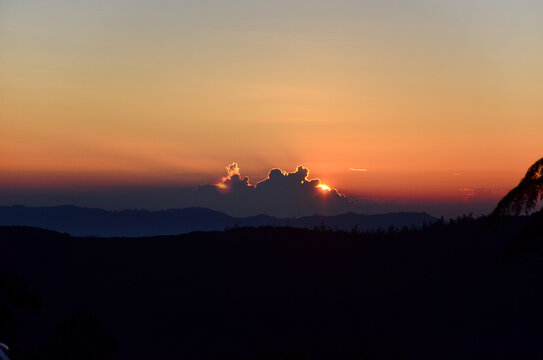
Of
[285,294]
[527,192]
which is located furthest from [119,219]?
[527,192]

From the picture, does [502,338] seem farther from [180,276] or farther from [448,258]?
[180,276]

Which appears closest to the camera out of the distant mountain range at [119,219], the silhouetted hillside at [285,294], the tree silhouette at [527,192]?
the tree silhouette at [527,192]

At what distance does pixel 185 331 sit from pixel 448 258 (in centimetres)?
1002

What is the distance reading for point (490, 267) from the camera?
2514 centimetres

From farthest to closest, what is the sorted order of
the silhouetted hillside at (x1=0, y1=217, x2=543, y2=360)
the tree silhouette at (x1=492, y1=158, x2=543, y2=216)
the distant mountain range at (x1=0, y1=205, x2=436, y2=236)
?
the distant mountain range at (x1=0, y1=205, x2=436, y2=236), the silhouetted hillside at (x1=0, y1=217, x2=543, y2=360), the tree silhouette at (x1=492, y1=158, x2=543, y2=216)

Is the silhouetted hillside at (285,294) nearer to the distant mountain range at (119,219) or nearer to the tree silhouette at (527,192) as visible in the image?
the tree silhouette at (527,192)

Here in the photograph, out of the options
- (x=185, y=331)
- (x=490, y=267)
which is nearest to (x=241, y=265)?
(x=185, y=331)

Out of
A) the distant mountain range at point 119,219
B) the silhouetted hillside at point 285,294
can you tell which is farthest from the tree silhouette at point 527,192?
the distant mountain range at point 119,219

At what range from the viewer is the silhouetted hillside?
21.8 metres

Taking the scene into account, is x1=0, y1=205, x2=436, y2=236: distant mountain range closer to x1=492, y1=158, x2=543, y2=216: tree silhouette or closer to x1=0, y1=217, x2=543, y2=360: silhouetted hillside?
x1=0, y1=217, x2=543, y2=360: silhouetted hillside

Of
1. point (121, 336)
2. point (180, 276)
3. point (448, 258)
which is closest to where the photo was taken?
point (121, 336)

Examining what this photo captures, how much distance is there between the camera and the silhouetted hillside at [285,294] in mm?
21844

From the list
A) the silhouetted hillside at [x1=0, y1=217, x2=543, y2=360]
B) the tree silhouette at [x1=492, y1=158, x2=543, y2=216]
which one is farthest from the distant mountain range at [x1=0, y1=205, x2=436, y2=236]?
the tree silhouette at [x1=492, y1=158, x2=543, y2=216]

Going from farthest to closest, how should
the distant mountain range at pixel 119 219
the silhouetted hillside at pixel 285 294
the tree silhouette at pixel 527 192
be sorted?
the distant mountain range at pixel 119 219 → the silhouetted hillside at pixel 285 294 → the tree silhouette at pixel 527 192
